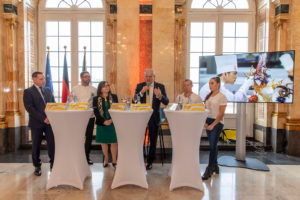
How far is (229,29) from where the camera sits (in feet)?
19.8

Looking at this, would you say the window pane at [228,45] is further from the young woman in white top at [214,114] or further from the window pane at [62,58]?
the window pane at [62,58]

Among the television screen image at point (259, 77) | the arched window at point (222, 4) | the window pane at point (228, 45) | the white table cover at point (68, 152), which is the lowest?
the white table cover at point (68, 152)

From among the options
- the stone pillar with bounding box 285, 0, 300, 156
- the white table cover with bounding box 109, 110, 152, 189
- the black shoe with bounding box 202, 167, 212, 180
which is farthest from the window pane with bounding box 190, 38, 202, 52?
the white table cover with bounding box 109, 110, 152, 189

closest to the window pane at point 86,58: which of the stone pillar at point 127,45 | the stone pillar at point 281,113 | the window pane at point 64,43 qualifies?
the window pane at point 64,43

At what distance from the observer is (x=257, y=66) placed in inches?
160

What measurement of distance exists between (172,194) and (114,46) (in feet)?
13.0

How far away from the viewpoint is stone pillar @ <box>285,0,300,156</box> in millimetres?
4898

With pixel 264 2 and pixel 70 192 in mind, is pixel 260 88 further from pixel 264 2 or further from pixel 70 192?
pixel 70 192

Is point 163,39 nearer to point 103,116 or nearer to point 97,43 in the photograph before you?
point 97,43

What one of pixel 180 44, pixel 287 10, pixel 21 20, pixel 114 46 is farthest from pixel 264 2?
pixel 21 20

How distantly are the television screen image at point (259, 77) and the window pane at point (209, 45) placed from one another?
6.15ft

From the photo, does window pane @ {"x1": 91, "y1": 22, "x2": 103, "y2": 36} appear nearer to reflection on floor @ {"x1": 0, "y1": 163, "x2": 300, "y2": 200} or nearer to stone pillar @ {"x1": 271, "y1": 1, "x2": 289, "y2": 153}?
reflection on floor @ {"x1": 0, "y1": 163, "x2": 300, "y2": 200}

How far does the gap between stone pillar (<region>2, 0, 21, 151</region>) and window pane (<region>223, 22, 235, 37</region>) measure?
4919 millimetres

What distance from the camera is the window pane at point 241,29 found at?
6.01m
